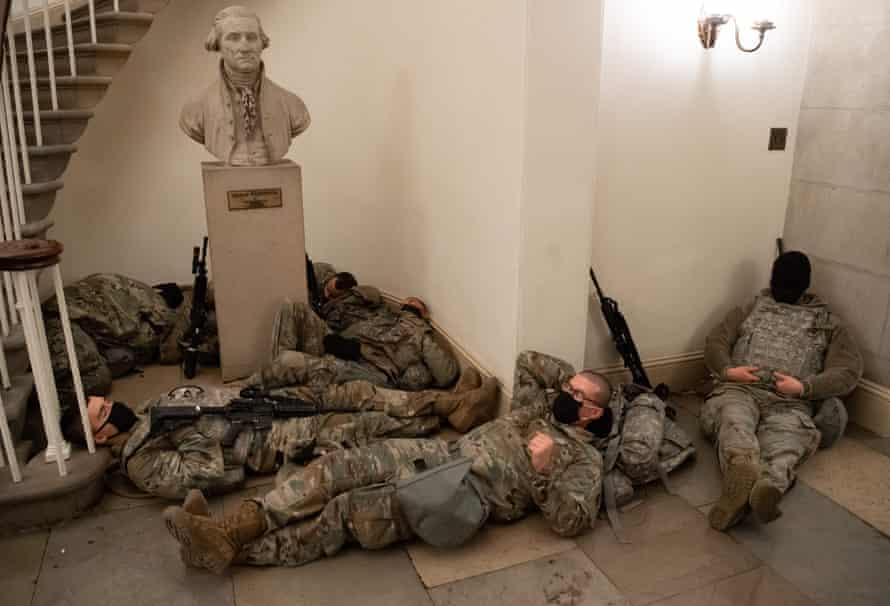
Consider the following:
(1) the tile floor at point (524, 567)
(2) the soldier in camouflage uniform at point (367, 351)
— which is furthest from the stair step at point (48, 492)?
(2) the soldier in camouflage uniform at point (367, 351)

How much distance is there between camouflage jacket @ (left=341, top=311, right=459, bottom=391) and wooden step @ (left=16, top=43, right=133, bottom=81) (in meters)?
1.96

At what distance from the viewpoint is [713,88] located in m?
3.32

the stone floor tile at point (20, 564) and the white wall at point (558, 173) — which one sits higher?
the white wall at point (558, 173)

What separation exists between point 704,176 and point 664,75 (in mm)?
558

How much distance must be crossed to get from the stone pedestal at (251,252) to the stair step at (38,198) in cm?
73

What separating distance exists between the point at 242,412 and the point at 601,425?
1.46 meters

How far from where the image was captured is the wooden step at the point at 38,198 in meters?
3.26

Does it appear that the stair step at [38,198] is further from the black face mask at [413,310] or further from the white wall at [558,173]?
the white wall at [558,173]

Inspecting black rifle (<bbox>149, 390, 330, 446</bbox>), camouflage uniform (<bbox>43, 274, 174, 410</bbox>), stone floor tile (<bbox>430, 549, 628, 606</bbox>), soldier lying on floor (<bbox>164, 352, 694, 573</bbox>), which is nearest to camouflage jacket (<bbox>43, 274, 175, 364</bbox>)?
camouflage uniform (<bbox>43, 274, 174, 410</bbox>)

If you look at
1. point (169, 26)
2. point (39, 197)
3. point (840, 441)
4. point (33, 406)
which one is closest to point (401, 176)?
point (169, 26)

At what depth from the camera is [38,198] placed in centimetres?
340

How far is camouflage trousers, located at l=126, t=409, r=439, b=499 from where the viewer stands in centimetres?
264

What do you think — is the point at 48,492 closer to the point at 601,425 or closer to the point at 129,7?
the point at 601,425

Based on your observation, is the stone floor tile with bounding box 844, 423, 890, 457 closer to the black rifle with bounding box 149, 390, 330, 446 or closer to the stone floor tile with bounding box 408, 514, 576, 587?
the stone floor tile with bounding box 408, 514, 576, 587
